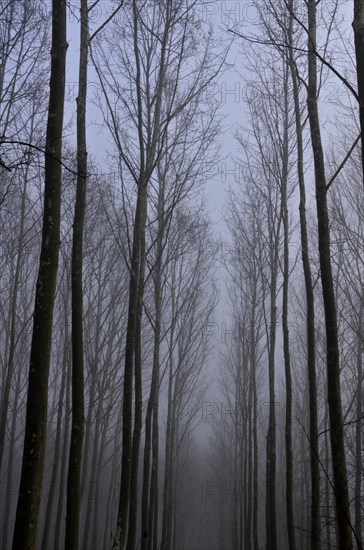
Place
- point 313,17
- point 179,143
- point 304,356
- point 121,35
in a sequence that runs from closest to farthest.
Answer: point 313,17 < point 121,35 < point 179,143 < point 304,356

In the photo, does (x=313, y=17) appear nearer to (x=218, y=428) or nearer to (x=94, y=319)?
(x=94, y=319)

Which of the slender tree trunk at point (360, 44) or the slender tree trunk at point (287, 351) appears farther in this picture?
the slender tree trunk at point (287, 351)

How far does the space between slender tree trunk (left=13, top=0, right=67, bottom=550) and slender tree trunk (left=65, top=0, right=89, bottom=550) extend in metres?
0.31

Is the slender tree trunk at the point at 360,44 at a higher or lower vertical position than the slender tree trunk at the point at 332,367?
higher

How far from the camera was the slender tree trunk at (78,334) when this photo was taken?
4.41 meters

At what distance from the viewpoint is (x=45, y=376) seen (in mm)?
3410

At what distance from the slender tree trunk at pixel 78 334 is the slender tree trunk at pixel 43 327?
307 millimetres

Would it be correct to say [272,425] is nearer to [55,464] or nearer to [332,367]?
[55,464]

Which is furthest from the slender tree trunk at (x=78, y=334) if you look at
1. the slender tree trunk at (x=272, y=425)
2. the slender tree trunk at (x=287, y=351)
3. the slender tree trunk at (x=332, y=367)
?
the slender tree trunk at (x=272, y=425)

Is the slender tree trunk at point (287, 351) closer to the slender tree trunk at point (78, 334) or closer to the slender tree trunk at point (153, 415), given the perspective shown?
the slender tree trunk at point (153, 415)

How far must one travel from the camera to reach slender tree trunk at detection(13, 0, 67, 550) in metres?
3.13

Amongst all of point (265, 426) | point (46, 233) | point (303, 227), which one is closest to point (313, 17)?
point (303, 227)

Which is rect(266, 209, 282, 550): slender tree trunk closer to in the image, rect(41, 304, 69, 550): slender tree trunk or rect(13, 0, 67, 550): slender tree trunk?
rect(41, 304, 69, 550): slender tree trunk

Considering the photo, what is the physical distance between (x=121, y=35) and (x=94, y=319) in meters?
8.07
